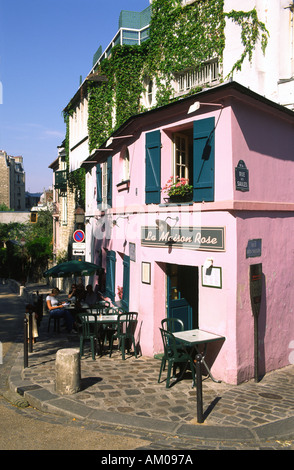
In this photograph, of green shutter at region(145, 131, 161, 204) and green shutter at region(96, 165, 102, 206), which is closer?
green shutter at region(145, 131, 161, 204)

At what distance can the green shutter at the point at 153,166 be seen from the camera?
967 centimetres

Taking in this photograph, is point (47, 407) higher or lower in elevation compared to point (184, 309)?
lower

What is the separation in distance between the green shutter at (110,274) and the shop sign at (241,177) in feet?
19.6

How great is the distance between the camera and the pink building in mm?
8031

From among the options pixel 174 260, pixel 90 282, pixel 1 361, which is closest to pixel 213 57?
pixel 174 260

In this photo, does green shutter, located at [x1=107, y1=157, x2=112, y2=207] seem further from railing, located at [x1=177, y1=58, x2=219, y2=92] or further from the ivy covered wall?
railing, located at [x1=177, y1=58, x2=219, y2=92]

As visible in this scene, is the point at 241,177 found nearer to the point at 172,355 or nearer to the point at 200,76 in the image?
the point at 172,355

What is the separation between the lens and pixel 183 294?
10188mm

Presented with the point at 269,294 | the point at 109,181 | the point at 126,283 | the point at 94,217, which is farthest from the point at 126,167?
the point at 269,294

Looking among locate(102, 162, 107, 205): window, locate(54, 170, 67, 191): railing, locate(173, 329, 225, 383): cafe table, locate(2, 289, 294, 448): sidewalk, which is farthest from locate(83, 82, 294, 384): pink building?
locate(54, 170, 67, 191): railing

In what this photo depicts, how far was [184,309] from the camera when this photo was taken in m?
10.1

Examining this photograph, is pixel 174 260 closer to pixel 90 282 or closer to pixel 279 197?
pixel 279 197

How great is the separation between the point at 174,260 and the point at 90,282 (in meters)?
8.26

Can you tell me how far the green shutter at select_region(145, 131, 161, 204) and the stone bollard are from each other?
13.4 ft
